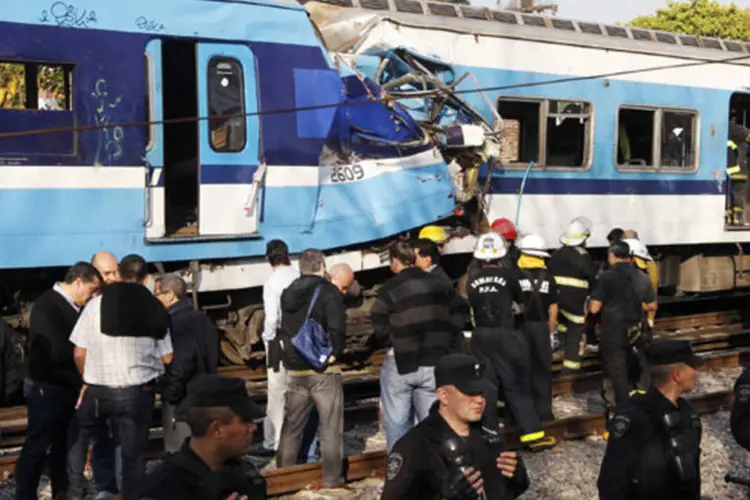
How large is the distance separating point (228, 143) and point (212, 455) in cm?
660

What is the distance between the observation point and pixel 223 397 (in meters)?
3.55

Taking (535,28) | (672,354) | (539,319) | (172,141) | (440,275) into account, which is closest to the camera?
(672,354)

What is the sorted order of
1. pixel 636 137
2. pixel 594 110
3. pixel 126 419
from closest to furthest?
pixel 126 419 < pixel 594 110 < pixel 636 137

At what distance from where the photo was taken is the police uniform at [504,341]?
8109 millimetres

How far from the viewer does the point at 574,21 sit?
13.6m

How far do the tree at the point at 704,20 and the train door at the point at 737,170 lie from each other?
2467cm

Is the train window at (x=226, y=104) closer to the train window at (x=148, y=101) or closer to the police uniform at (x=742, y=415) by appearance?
the train window at (x=148, y=101)

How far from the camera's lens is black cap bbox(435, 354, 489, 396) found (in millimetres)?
3936

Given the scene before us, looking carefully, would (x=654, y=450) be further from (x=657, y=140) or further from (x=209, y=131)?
(x=657, y=140)

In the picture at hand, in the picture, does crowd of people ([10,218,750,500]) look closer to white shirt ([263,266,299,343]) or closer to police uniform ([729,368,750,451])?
white shirt ([263,266,299,343])

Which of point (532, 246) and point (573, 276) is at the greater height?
point (532, 246)

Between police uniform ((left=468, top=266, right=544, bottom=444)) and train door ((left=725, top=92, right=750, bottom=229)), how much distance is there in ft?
25.3

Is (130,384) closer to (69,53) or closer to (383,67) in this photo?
(69,53)

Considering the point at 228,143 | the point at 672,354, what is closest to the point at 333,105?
the point at 228,143
